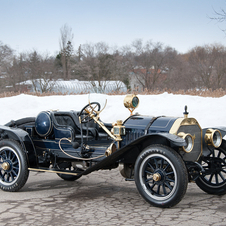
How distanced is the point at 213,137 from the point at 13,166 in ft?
10.9

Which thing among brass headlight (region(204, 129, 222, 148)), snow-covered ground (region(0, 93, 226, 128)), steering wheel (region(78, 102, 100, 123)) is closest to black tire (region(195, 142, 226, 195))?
brass headlight (region(204, 129, 222, 148))

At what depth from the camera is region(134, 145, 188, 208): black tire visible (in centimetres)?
400

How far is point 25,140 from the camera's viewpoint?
5.52 m

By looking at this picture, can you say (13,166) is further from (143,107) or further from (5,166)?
(143,107)

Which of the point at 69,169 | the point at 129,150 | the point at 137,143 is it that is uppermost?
the point at 137,143

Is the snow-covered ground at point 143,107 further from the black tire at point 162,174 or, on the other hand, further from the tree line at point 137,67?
the tree line at point 137,67

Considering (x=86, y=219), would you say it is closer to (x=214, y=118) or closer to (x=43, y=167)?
(x=43, y=167)

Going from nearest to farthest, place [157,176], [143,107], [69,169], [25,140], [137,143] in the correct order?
[157,176] → [137,143] → [25,140] → [69,169] → [143,107]

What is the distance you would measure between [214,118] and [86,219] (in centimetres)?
984

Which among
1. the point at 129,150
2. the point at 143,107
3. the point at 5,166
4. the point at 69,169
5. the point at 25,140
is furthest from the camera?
the point at 143,107

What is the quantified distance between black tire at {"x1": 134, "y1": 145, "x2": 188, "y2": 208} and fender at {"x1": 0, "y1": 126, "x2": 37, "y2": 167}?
202 centimetres

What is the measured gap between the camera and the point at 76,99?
17109mm

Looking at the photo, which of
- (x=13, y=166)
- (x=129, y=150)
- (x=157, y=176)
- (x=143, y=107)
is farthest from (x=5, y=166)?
(x=143, y=107)

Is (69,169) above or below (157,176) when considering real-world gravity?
below
